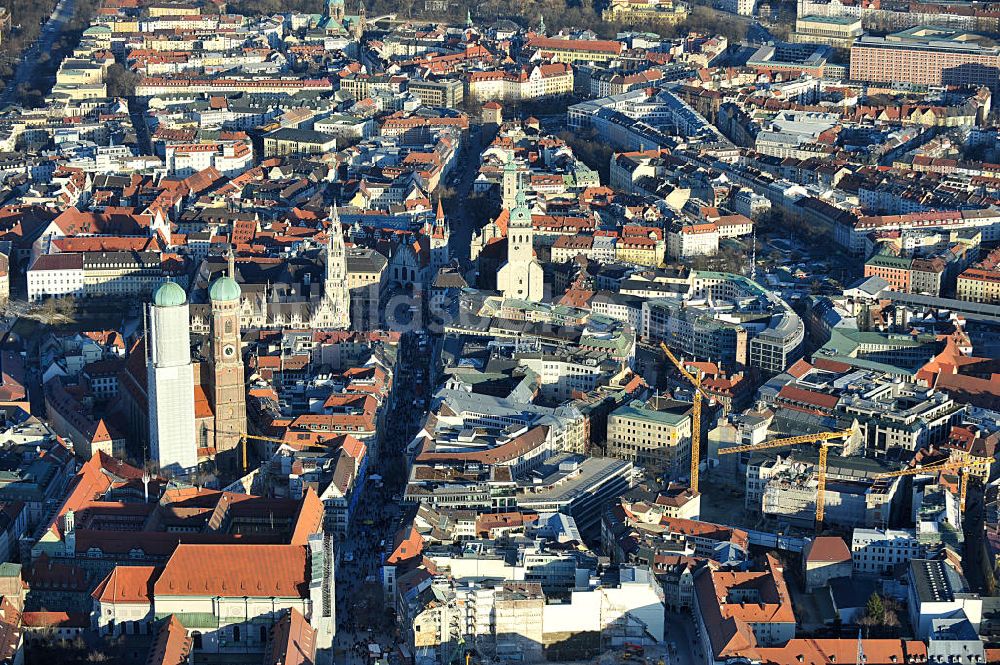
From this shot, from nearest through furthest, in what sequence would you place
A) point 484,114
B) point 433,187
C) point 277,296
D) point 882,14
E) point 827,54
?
point 277,296 → point 433,187 → point 484,114 → point 827,54 → point 882,14

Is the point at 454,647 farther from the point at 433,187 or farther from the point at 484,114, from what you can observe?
the point at 484,114

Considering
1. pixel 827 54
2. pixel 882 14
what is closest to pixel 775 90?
pixel 827 54

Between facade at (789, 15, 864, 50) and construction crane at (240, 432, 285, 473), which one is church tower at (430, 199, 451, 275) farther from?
facade at (789, 15, 864, 50)

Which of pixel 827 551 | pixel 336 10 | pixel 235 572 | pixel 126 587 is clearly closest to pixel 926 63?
pixel 336 10

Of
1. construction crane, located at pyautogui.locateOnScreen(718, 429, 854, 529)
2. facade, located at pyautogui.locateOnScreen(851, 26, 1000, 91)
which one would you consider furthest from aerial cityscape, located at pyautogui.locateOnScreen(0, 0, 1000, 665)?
construction crane, located at pyautogui.locateOnScreen(718, 429, 854, 529)

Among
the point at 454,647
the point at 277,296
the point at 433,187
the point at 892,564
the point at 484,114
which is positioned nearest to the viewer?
the point at 454,647

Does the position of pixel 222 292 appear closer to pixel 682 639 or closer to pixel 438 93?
pixel 682 639
